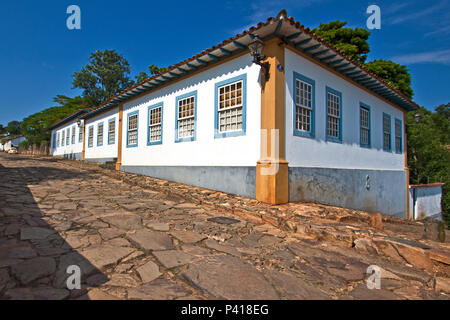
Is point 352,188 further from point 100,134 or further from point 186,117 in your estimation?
point 100,134

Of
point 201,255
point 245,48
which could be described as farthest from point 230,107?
point 201,255

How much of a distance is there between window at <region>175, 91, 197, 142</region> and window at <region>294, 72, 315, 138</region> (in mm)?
3350

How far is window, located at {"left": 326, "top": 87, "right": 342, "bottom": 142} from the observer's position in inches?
305

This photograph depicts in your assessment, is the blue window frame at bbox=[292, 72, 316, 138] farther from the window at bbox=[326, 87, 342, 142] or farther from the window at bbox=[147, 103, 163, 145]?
the window at bbox=[147, 103, 163, 145]

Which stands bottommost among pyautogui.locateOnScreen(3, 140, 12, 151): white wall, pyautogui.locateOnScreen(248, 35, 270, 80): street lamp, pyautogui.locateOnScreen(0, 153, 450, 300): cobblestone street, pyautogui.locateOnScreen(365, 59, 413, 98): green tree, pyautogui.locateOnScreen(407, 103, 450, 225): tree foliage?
pyautogui.locateOnScreen(0, 153, 450, 300): cobblestone street

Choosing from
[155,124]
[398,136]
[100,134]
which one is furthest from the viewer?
[100,134]

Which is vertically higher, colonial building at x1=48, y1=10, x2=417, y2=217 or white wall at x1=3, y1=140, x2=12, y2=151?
white wall at x1=3, y1=140, x2=12, y2=151

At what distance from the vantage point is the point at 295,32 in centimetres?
576

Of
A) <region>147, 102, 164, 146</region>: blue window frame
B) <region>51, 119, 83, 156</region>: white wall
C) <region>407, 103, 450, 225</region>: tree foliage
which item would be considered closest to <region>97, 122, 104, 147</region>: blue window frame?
<region>51, 119, 83, 156</region>: white wall

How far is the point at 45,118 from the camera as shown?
28609 millimetres

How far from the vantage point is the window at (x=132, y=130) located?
11180 millimetres

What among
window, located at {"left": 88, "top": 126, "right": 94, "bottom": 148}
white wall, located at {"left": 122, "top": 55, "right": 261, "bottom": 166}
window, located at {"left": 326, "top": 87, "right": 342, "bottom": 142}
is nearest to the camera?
white wall, located at {"left": 122, "top": 55, "right": 261, "bottom": 166}

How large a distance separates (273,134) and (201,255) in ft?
12.3
